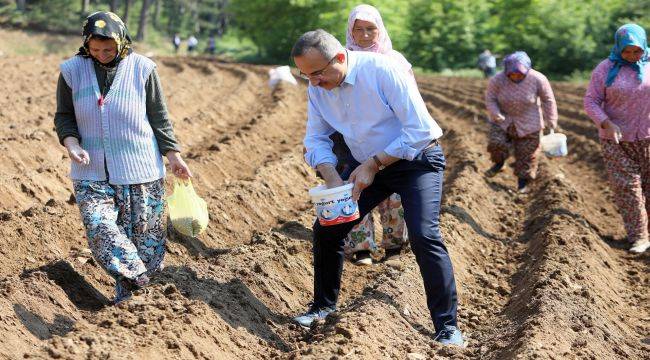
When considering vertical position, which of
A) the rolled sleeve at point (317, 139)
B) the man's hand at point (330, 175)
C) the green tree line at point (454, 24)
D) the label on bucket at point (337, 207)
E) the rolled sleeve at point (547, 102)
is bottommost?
the green tree line at point (454, 24)

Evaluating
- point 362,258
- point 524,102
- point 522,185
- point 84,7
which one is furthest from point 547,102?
point 84,7

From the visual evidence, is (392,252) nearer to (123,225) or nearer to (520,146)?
(123,225)

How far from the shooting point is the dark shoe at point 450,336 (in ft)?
16.6

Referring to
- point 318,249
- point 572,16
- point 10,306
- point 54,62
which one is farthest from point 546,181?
point 572,16

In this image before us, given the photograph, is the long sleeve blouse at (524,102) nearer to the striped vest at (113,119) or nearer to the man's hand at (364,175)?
the man's hand at (364,175)

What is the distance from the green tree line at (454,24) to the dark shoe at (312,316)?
1175 inches

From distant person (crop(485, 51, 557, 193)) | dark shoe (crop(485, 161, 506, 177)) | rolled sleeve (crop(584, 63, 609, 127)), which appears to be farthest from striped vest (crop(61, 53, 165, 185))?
dark shoe (crop(485, 161, 506, 177))

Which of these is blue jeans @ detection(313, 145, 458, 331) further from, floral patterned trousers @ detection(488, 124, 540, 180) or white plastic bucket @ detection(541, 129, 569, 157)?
floral patterned trousers @ detection(488, 124, 540, 180)

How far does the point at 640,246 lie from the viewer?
26.5 ft

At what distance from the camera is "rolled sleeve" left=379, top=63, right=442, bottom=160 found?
481cm

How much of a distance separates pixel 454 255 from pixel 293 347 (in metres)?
2.33

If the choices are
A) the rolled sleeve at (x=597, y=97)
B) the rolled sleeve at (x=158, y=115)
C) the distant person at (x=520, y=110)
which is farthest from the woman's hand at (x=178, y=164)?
the distant person at (x=520, y=110)

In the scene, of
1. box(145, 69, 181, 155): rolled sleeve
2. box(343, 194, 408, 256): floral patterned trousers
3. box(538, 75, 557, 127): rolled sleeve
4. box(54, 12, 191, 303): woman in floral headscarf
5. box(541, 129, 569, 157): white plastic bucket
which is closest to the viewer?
box(54, 12, 191, 303): woman in floral headscarf

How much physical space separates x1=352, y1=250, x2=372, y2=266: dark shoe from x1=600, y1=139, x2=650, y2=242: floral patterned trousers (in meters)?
2.35
